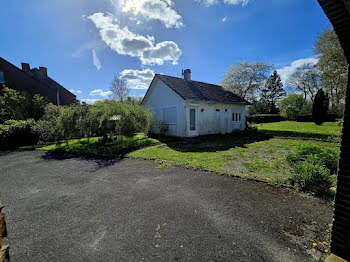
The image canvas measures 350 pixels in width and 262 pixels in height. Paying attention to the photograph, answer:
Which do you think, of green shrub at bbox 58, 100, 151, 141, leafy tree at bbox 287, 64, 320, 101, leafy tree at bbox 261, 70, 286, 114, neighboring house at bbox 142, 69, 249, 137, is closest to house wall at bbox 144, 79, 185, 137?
neighboring house at bbox 142, 69, 249, 137

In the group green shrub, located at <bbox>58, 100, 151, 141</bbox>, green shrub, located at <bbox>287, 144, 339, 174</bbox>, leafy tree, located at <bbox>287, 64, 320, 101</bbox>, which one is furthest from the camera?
leafy tree, located at <bbox>287, 64, 320, 101</bbox>

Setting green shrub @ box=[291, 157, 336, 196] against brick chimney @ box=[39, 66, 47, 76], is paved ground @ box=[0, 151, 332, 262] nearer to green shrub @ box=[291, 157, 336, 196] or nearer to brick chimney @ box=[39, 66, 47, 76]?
green shrub @ box=[291, 157, 336, 196]

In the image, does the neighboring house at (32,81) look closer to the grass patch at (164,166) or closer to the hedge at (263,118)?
the grass patch at (164,166)

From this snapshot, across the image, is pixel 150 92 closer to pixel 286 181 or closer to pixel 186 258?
pixel 286 181

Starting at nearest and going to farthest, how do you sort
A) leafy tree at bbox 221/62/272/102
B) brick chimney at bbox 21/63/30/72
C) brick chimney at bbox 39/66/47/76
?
leafy tree at bbox 221/62/272/102 < brick chimney at bbox 21/63/30/72 < brick chimney at bbox 39/66/47/76

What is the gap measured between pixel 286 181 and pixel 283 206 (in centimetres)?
134

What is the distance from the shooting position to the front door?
1241 cm

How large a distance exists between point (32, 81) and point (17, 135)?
1564 cm

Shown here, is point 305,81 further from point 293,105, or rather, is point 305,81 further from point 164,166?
point 164,166

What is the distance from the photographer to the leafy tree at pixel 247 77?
22.2m

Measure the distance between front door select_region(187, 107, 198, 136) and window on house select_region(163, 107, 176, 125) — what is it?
1.48 m

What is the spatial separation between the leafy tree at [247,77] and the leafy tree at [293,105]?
41.0 feet

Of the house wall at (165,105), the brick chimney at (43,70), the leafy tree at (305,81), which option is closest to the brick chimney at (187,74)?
the house wall at (165,105)

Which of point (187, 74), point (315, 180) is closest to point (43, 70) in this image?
point (187, 74)
